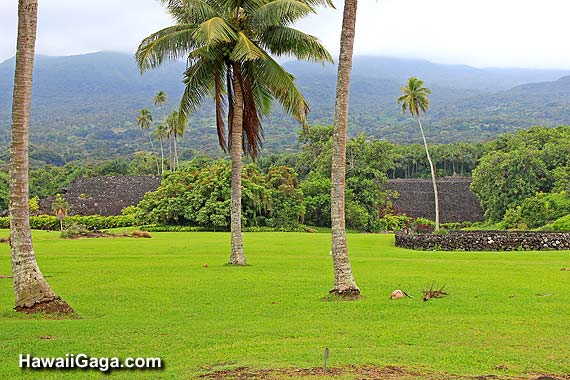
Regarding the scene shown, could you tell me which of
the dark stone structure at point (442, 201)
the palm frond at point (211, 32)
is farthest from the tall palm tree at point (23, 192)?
the dark stone structure at point (442, 201)

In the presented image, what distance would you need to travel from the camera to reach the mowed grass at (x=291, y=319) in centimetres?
763

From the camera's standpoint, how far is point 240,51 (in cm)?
1631

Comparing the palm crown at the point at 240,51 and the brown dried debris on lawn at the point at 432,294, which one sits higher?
the palm crown at the point at 240,51

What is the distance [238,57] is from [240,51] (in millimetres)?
254

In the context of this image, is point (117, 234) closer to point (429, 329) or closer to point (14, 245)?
point (14, 245)

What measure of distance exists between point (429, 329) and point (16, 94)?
7.29 m

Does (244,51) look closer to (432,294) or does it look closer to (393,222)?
(432,294)

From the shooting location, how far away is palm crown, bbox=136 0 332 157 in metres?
16.9

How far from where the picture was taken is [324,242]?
2991 centimetres

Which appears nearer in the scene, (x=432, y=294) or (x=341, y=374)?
(x=341, y=374)

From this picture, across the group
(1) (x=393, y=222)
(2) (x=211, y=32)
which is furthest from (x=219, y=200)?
(2) (x=211, y=32)

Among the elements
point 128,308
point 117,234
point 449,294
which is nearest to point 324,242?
point 117,234

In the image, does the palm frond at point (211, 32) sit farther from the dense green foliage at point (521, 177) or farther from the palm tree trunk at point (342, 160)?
the dense green foliage at point (521, 177)

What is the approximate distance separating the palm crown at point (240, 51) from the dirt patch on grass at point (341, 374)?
34.4 ft
